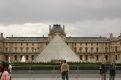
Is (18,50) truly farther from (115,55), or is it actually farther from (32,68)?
(32,68)

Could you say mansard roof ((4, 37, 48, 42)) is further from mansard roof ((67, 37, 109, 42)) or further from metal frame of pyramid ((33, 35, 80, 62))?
metal frame of pyramid ((33, 35, 80, 62))

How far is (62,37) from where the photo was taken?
16312 cm

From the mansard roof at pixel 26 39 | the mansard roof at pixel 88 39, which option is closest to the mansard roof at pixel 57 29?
the mansard roof at pixel 26 39

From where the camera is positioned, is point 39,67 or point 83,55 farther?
A: point 83,55

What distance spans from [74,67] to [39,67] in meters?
4.60

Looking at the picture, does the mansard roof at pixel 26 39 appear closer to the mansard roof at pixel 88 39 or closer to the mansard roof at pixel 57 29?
the mansard roof at pixel 57 29

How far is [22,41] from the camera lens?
17112 centimetres

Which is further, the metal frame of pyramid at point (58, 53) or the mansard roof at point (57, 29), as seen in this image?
the mansard roof at point (57, 29)

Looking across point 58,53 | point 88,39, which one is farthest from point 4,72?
point 88,39

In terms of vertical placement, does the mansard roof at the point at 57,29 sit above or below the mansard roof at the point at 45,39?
above

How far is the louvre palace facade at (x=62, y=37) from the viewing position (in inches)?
6481

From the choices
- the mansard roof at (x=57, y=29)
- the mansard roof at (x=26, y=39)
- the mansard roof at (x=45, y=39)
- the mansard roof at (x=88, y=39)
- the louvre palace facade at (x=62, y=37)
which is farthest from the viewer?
the mansard roof at (x=88, y=39)

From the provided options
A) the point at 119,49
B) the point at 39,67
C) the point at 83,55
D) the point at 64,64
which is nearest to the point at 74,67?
the point at 39,67

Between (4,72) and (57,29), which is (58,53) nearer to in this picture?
(4,72)
